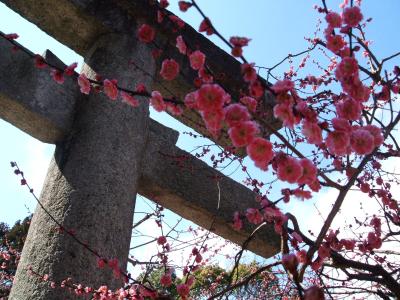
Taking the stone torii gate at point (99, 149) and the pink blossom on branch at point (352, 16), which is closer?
the pink blossom on branch at point (352, 16)

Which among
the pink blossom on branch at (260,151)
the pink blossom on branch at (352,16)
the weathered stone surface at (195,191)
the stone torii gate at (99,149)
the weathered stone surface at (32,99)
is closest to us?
the pink blossom on branch at (260,151)

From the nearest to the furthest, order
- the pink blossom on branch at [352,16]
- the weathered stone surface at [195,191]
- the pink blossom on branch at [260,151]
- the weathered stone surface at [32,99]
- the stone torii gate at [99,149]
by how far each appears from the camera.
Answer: the pink blossom on branch at [260,151], the pink blossom on branch at [352,16], the stone torii gate at [99,149], the weathered stone surface at [32,99], the weathered stone surface at [195,191]

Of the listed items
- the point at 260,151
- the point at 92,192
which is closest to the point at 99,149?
the point at 92,192

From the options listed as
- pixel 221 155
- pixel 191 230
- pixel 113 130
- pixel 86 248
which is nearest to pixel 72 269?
pixel 86 248

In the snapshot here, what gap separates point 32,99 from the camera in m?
2.41

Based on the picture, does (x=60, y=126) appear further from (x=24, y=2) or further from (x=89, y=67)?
(x=24, y=2)

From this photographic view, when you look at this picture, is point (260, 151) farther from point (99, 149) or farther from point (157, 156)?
point (157, 156)

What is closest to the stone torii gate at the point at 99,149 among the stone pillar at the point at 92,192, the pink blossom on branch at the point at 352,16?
the stone pillar at the point at 92,192

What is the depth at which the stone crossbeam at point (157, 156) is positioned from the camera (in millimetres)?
2410

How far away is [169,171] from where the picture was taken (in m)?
2.92

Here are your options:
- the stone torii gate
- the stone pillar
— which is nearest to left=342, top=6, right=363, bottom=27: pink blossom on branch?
the stone torii gate

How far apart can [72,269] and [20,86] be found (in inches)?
45.0

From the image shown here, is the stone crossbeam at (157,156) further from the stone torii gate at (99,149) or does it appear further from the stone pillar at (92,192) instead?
the stone pillar at (92,192)

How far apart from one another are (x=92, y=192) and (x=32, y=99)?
2.30ft
